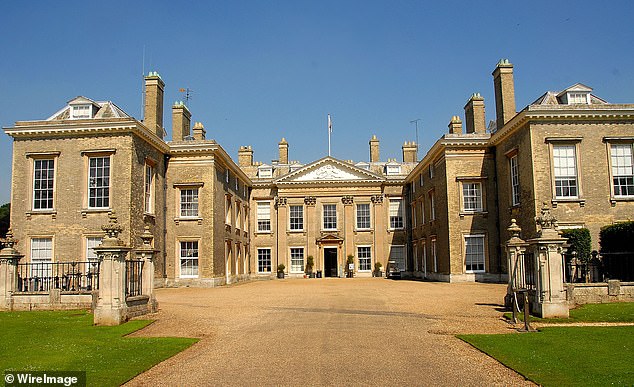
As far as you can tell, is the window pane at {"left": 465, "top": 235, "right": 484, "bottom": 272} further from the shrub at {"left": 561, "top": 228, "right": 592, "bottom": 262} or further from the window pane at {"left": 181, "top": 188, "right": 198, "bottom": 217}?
the window pane at {"left": 181, "top": 188, "right": 198, "bottom": 217}

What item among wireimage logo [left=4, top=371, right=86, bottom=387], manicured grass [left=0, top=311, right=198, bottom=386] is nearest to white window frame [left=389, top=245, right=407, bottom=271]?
manicured grass [left=0, top=311, right=198, bottom=386]

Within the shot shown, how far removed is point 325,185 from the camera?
43156mm

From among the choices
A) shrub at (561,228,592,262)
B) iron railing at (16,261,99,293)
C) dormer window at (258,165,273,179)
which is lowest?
iron railing at (16,261,99,293)

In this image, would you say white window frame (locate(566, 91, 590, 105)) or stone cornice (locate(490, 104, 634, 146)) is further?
white window frame (locate(566, 91, 590, 105))

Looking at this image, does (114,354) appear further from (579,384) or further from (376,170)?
(376,170)

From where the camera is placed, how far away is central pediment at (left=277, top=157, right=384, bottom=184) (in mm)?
43000

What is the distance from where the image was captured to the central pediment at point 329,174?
141 feet

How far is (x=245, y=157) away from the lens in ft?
154

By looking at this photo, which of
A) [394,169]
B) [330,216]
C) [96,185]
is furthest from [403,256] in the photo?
[96,185]

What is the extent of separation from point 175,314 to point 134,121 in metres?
12.2

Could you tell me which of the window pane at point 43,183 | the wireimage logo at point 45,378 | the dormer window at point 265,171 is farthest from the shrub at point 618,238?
the dormer window at point 265,171

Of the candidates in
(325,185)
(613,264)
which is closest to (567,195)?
A: (613,264)

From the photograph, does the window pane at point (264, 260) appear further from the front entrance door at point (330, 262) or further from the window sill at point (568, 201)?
the window sill at point (568, 201)

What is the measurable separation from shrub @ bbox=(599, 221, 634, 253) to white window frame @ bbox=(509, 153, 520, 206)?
5139 millimetres
